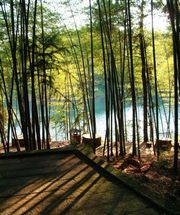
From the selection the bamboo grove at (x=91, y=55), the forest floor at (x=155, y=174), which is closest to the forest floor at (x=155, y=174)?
the forest floor at (x=155, y=174)

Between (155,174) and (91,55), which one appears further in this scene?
(91,55)

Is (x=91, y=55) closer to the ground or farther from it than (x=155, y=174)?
farther from it

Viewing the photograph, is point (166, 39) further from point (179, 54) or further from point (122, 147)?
point (179, 54)

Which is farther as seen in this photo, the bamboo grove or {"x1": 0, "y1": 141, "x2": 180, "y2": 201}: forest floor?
the bamboo grove

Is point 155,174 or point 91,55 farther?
point 91,55

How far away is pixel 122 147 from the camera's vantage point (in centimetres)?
601

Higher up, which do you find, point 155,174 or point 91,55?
point 91,55

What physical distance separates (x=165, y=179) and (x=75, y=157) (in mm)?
1445

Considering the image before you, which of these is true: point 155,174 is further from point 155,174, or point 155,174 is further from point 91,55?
point 91,55

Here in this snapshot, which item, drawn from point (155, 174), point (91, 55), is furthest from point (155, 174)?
point (91, 55)

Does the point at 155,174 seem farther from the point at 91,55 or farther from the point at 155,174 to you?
the point at 91,55

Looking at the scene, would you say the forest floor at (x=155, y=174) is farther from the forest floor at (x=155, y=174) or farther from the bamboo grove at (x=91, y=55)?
the bamboo grove at (x=91, y=55)

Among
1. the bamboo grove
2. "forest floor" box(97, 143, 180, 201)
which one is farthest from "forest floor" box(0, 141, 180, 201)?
the bamboo grove

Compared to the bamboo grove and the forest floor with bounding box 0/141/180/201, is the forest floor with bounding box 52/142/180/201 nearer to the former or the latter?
the forest floor with bounding box 0/141/180/201
